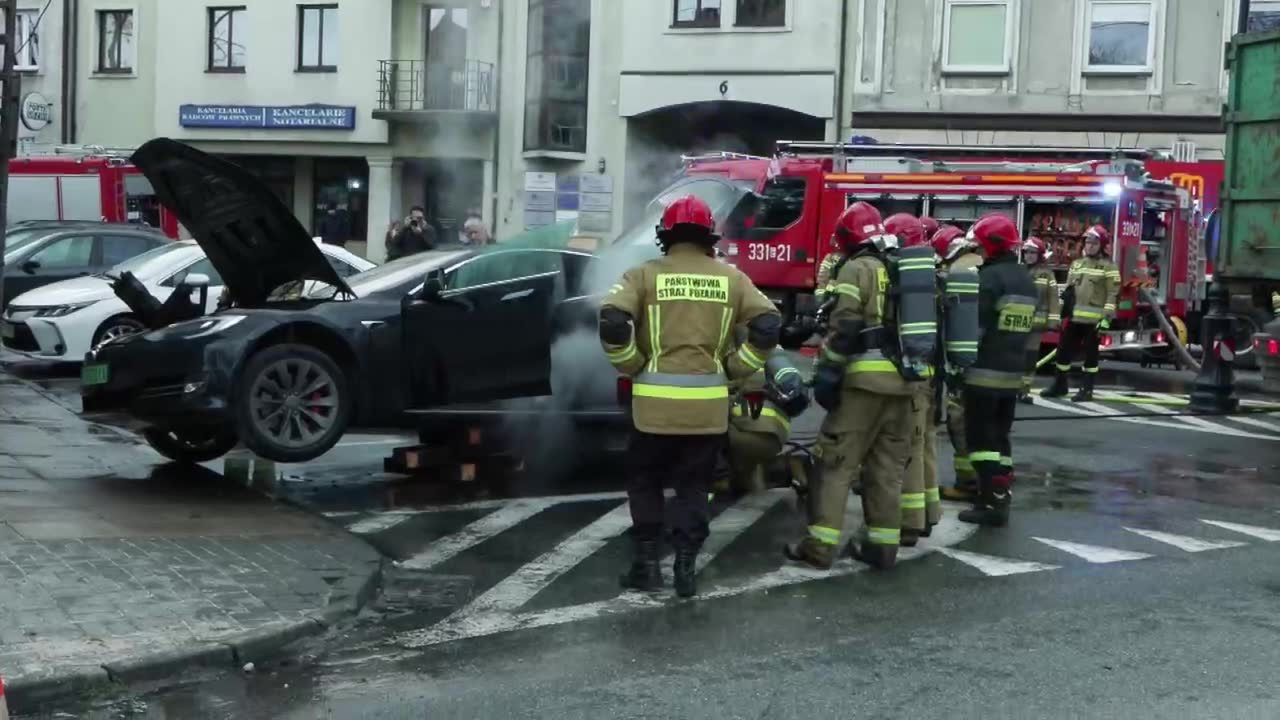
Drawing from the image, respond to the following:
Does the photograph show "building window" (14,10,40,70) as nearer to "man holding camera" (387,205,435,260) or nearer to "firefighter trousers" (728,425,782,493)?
"man holding camera" (387,205,435,260)

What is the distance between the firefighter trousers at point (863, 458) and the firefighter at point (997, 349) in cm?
137

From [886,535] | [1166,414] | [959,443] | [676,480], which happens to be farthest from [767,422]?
[1166,414]

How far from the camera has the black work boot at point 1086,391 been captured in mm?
16109

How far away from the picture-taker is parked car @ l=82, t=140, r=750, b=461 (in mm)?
9500

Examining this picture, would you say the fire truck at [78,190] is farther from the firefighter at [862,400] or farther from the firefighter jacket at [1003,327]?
the firefighter at [862,400]

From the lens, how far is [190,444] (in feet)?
34.9

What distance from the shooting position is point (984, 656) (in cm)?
629

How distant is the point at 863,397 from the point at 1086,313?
8978 mm

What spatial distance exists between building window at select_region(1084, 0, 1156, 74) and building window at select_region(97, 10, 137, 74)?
767 inches

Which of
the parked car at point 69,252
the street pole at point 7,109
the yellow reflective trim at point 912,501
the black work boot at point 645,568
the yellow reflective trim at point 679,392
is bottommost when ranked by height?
the black work boot at point 645,568

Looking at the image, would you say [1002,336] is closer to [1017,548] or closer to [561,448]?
[1017,548]

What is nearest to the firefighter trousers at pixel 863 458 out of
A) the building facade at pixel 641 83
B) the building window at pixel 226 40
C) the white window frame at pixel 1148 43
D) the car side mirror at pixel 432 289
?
the car side mirror at pixel 432 289

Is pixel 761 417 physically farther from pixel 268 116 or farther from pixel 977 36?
pixel 268 116

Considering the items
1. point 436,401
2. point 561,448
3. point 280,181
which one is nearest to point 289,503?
point 436,401
